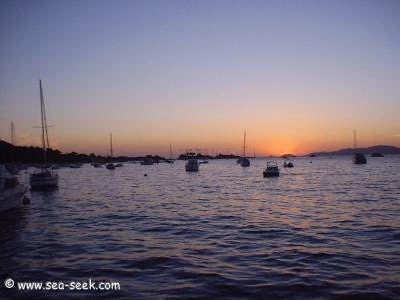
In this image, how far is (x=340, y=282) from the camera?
41.2 feet

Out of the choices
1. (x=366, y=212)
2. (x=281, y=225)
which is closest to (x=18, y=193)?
(x=281, y=225)

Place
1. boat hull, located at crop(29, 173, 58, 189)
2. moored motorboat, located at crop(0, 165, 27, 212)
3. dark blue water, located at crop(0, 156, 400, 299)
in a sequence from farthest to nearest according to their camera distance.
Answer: boat hull, located at crop(29, 173, 58, 189), moored motorboat, located at crop(0, 165, 27, 212), dark blue water, located at crop(0, 156, 400, 299)

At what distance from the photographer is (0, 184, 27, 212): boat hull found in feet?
101

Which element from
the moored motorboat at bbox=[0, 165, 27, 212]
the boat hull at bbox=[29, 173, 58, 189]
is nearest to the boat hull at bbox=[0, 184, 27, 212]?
the moored motorboat at bbox=[0, 165, 27, 212]

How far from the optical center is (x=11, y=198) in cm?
3256

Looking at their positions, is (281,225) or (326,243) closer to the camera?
(326,243)

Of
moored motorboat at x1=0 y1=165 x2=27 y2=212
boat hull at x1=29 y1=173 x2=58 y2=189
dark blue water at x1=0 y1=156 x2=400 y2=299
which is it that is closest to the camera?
dark blue water at x1=0 y1=156 x2=400 y2=299

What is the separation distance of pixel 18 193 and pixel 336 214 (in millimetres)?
27256

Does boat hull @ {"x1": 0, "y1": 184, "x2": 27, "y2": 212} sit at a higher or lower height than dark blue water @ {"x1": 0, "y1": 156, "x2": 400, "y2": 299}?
higher

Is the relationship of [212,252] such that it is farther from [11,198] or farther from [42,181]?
[42,181]

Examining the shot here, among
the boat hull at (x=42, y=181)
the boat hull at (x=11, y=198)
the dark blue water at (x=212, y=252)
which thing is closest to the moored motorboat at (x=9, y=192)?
the boat hull at (x=11, y=198)

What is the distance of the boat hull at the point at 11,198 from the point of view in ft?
101

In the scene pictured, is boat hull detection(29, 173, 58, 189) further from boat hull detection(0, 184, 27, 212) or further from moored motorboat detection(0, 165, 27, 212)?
moored motorboat detection(0, 165, 27, 212)

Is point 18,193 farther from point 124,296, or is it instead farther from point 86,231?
point 124,296
